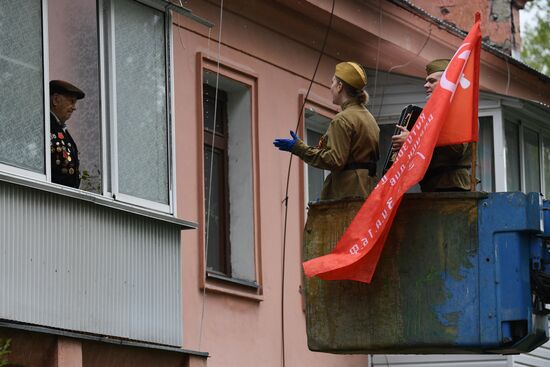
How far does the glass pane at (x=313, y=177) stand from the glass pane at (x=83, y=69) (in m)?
5.07

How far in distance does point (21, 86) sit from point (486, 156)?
9.13 m

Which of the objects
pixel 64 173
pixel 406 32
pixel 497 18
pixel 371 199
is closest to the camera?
pixel 371 199

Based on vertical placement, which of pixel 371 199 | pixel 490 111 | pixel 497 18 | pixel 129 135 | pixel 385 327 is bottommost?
pixel 385 327

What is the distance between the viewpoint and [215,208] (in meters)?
18.8

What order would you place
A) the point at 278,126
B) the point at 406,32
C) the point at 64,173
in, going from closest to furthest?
the point at 64,173, the point at 278,126, the point at 406,32

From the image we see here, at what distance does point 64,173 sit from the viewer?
47.2 ft

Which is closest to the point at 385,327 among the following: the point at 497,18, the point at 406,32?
the point at 406,32

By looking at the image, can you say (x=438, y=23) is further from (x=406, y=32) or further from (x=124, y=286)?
(x=124, y=286)

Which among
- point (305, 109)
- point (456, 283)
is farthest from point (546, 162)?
point (456, 283)

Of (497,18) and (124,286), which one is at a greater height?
(497,18)

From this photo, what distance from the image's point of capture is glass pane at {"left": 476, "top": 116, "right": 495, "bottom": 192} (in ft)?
71.7

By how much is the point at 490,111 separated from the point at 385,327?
909cm

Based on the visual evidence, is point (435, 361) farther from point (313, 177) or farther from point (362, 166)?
point (362, 166)

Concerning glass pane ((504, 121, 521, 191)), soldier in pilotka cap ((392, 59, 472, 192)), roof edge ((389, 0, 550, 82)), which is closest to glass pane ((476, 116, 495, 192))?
glass pane ((504, 121, 521, 191))
